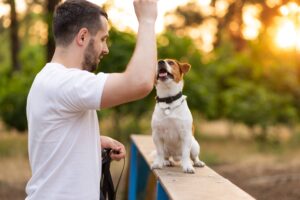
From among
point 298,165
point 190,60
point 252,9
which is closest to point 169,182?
point 298,165

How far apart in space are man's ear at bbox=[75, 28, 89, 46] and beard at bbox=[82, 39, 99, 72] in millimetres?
30

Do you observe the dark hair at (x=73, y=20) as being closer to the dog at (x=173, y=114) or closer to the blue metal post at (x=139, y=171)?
the dog at (x=173, y=114)

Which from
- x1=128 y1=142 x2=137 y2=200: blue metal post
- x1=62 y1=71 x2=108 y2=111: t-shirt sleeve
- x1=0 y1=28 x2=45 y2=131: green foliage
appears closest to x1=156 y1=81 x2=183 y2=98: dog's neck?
x1=62 y1=71 x2=108 y2=111: t-shirt sleeve

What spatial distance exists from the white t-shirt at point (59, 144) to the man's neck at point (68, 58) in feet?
0.12

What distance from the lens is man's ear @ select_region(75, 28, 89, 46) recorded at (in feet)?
7.63

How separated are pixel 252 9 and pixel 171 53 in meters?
18.5

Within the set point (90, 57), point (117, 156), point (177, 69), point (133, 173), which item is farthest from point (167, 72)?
point (133, 173)

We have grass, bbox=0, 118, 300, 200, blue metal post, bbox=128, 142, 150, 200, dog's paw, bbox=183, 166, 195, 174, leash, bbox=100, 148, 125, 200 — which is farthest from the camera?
grass, bbox=0, 118, 300, 200

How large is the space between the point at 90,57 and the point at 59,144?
0.37 meters

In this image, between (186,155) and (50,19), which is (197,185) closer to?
(186,155)

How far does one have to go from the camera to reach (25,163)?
1159 cm

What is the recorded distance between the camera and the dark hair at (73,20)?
2324mm

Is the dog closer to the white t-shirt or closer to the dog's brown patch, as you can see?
the dog's brown patch

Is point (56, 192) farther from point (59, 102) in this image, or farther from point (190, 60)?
point (190, 60)
